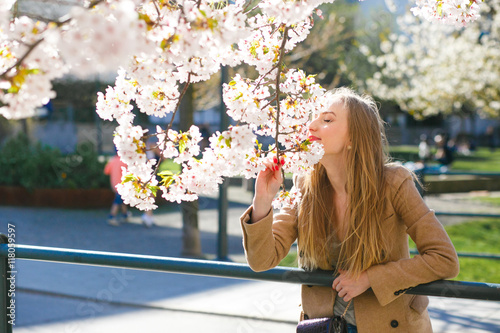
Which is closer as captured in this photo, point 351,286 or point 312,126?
point 351,286

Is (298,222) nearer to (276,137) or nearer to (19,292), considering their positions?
(276,137)

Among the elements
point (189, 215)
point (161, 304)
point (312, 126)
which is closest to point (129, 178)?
point (312, 126)

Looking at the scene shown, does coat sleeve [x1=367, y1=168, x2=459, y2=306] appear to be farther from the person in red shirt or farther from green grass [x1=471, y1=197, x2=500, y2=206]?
green grass [x1=471, y1=197, x2=500, y2=206]

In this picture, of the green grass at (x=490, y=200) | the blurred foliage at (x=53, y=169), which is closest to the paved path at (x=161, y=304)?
the blurred foliage at (x=53, y=169)

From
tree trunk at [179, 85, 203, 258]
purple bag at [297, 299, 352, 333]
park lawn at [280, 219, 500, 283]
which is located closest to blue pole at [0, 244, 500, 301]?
purple bag at [297, 299, 352, 333]

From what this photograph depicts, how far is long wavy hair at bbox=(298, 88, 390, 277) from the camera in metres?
2.24

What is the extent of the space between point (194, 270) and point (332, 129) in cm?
79

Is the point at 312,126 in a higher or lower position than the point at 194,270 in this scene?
higher

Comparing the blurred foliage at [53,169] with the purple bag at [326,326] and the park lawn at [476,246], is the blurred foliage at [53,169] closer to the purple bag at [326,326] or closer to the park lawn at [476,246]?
the park lawn at [476,246]

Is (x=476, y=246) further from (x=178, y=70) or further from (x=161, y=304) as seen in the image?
(x=178, y=70)

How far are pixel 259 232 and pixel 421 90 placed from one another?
699 inches

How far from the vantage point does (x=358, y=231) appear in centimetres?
226

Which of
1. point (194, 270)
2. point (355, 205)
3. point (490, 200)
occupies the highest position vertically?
point (355, 205)

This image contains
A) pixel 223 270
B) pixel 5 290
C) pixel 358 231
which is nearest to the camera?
pixel 358 231
